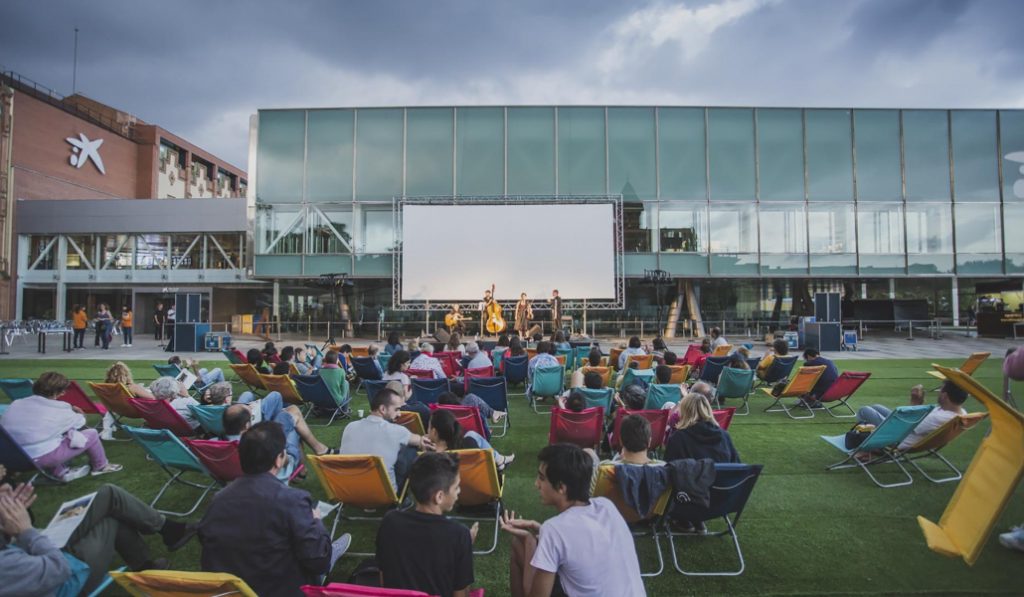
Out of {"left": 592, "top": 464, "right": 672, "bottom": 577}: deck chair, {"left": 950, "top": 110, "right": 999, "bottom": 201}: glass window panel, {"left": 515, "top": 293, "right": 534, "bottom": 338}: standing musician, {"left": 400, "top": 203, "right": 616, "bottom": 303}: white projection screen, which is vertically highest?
{"left": 950, "top": 110, "right": 999, "bottom": 201}: glass window panel

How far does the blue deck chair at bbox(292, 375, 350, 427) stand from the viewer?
22.1 ft

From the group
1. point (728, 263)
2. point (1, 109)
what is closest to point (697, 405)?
point (728, 263)

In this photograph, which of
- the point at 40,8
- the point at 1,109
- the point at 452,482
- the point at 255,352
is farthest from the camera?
the point at 40,8

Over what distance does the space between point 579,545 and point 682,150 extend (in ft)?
75.0

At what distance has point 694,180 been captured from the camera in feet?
73.2

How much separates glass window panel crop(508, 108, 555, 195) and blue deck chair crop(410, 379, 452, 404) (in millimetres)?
16548

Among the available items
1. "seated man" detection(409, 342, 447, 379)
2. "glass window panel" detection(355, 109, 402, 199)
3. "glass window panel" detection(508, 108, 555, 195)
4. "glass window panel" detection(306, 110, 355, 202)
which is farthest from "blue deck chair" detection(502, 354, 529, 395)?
"glass window panel" detection(306, 110, 355, 202)

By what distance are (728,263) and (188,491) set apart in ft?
70.5

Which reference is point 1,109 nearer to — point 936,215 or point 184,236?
point 184,236

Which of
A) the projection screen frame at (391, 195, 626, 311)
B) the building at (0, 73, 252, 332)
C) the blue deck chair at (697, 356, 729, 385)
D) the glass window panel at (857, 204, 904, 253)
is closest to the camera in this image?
the blue deck chair at (697, 356, 729, 385)

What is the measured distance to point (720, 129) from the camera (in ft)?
73.2

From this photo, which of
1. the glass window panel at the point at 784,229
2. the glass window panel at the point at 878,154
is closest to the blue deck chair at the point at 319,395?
the glass window panel at the point at 784,229

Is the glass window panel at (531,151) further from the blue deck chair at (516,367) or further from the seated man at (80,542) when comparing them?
the seated man at (80,542)

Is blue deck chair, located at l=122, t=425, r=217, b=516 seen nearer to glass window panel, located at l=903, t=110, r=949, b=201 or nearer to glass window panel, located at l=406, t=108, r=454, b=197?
glass window panel, located at l=406, t=108, r=454, b=197
